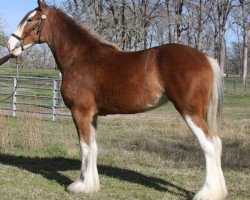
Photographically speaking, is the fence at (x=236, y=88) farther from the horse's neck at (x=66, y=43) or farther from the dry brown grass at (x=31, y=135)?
the horse's neck at (x=66, y=43)

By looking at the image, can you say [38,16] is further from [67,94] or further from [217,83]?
[217,83]

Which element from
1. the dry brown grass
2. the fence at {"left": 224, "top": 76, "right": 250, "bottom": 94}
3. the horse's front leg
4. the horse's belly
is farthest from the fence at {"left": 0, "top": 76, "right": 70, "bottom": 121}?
the fence at {"left": 224, "top": 76, "right": 250, "bottom": 94}

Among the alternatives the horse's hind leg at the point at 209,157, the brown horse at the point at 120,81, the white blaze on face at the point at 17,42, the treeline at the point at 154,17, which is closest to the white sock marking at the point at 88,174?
the brown horse at the point at 120,81

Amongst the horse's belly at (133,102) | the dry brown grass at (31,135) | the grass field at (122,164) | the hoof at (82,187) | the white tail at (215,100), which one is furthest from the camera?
the dry brown grass at (31,135)

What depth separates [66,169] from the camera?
23.2 ft

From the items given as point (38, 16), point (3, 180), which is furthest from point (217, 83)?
point (3, 180)

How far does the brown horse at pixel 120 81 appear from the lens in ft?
17.0

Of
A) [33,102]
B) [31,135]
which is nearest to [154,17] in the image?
[33,102]

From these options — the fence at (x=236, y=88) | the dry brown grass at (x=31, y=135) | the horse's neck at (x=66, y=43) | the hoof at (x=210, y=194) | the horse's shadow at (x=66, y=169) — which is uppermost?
the horse's neck at (x=66, y=43)

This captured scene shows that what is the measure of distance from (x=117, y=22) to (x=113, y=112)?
2408 cm

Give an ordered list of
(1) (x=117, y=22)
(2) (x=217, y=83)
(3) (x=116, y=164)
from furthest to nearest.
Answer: (1) (x=117, y=22) → (3) (x=116, y=164) → (2) (x=217, y=83)

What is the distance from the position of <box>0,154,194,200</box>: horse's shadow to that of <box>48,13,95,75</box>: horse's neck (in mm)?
1690

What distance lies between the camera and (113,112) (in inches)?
226

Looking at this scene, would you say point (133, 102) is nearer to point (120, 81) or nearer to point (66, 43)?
point (120, 81)
